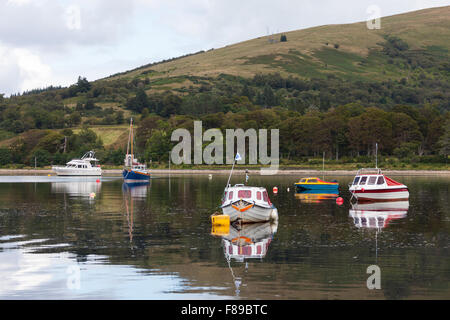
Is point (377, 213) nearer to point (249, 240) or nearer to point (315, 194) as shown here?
point (249, 240)

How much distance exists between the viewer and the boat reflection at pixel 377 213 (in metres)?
50.3

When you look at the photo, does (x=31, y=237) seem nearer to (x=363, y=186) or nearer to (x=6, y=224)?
(x=6, y=224)

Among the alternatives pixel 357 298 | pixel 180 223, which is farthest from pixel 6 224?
pixel 357 298

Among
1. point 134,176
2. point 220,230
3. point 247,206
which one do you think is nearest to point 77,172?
point 134,176

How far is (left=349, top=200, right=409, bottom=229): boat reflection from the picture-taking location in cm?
5031

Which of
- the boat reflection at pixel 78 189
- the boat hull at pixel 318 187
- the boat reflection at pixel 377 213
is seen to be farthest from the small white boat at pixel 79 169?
the boat reflection at pixel 377 213

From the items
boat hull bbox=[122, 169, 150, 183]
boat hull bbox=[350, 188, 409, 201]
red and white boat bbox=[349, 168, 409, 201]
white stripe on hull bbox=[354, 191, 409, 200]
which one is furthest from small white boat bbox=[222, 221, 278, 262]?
boat hull bbox=[122, 169, 150, 183]

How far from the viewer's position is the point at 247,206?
159ft

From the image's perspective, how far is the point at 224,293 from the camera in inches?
971

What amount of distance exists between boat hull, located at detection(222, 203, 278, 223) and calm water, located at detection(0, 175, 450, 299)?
1053 millimetres

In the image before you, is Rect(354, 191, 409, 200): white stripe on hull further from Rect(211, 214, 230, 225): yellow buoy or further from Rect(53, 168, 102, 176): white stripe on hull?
Rect(53, 168, 102, 176): white stripe on hull

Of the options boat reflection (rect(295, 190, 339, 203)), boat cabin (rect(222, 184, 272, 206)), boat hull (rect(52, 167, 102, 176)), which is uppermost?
boat hull (rect(52, 167, 102, 176))

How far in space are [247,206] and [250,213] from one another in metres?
0.97
